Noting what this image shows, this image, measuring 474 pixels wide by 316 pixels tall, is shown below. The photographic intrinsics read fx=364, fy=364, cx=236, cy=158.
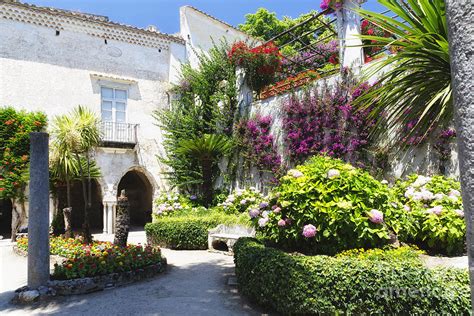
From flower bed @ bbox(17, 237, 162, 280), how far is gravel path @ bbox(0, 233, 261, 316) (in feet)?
1.35

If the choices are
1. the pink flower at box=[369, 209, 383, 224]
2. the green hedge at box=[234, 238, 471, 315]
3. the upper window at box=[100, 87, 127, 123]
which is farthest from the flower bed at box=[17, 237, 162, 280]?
the upper window at box=[100, 87, 127, 123]

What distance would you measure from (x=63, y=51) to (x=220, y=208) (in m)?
8.84

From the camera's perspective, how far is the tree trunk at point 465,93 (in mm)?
1025

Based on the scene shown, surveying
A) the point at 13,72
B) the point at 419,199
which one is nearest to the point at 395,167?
the point at 419,199

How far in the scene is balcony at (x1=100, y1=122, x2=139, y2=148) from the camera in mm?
14449

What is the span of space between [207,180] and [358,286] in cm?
898

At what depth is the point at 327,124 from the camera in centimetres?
1012

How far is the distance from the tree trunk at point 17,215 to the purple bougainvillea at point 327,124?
9.30 m

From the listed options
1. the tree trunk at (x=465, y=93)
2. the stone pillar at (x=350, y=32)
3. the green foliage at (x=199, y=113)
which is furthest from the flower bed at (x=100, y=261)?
the stone pillar at (x=350, y=32)

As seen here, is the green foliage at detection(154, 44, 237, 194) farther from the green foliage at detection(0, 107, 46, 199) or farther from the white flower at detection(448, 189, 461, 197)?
the white flower at detection(448, 189, 461, 197)

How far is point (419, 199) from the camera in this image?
19.0 feet

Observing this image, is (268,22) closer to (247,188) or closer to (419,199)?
(247,188)

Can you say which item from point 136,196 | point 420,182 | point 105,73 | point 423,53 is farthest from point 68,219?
point 423,53

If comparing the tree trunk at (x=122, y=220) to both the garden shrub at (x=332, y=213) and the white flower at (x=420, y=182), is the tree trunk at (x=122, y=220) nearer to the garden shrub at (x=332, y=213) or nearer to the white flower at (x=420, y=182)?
the garden shrub at (x=332, y=213)
